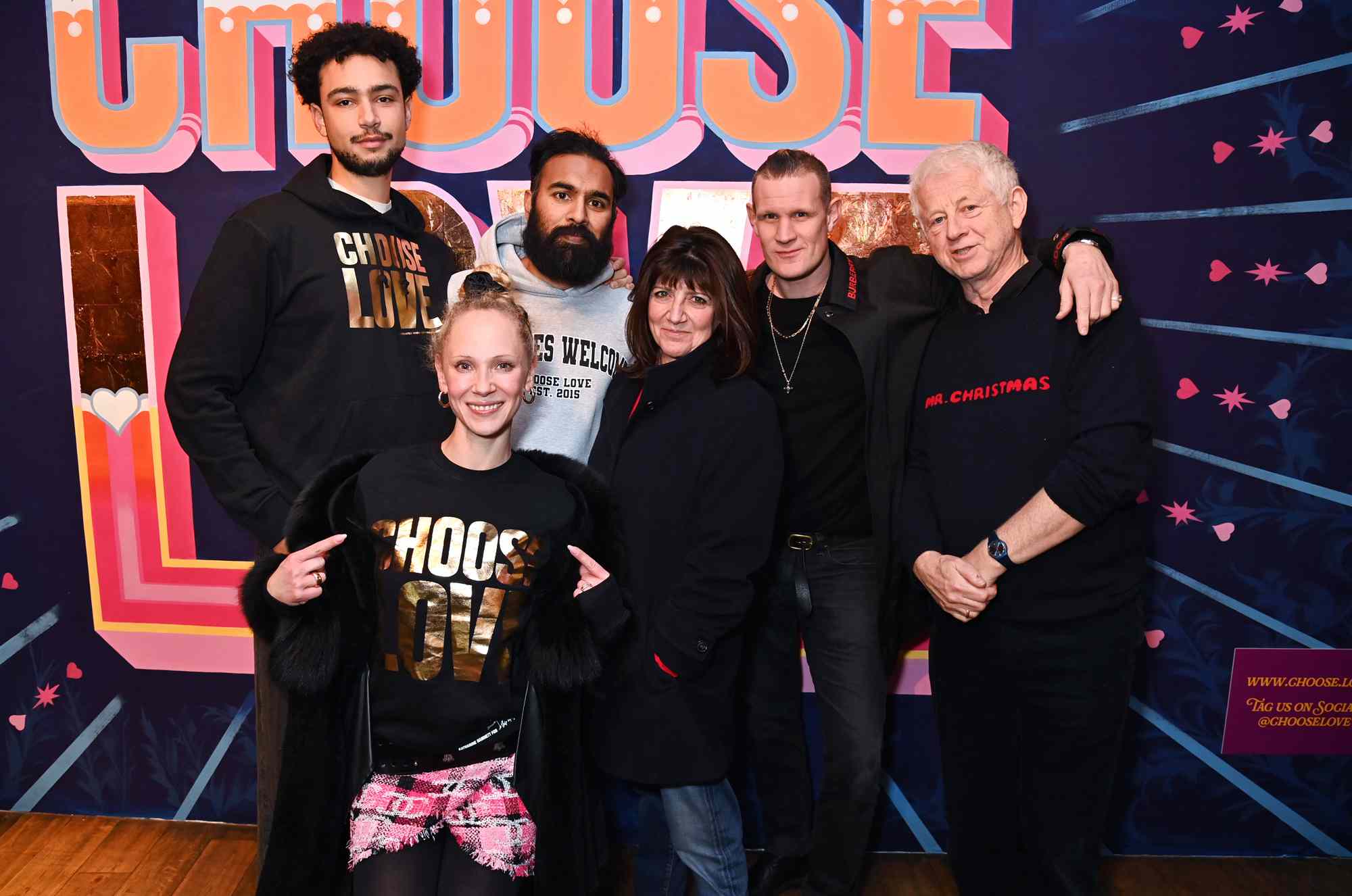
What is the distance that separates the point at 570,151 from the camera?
90.4 inches

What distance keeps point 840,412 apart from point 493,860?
1.25m

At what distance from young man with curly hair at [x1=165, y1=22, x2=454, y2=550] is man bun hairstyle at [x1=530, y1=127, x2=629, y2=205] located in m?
0.36

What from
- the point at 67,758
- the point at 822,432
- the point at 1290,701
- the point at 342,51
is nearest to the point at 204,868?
the point at 67,758

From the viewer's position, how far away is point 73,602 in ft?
8.96

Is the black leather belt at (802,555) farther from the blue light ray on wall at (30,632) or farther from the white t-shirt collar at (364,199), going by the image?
the blue light ray on wall at (30,632)

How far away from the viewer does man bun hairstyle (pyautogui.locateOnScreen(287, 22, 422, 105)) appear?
209cm

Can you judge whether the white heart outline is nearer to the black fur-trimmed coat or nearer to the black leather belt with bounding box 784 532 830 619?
the black fur-trimmed coat

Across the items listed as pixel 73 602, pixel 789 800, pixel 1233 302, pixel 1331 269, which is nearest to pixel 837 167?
pixel 1233 302

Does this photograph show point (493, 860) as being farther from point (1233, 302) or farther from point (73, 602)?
point (1233, 302)

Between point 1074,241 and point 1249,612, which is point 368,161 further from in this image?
point 1249,612

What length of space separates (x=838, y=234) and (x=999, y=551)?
119 centimetres

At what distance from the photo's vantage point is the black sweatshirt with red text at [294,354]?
1978 mm

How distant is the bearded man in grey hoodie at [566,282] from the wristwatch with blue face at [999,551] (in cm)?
97

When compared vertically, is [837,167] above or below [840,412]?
above
